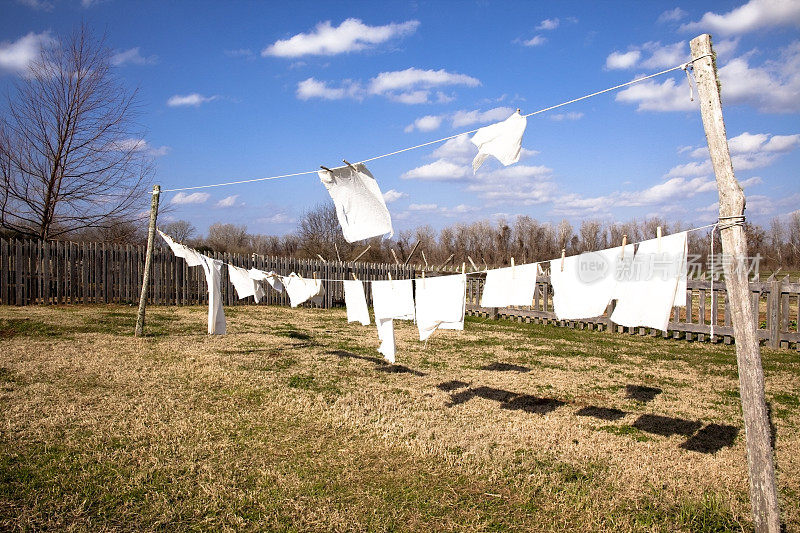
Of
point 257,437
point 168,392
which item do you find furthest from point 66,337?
point 257,437

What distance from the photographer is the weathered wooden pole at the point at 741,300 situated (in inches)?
110

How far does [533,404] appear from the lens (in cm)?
550

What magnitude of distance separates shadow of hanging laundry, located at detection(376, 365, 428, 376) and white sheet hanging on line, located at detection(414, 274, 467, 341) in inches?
61.4

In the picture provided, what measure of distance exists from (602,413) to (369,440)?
261 centimetres

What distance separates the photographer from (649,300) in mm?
3615

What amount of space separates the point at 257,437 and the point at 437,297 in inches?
91.8

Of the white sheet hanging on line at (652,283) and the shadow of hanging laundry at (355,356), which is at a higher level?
the white sheet hanging on line at (652,283)

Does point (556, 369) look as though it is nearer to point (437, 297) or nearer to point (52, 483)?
point (437, 297)

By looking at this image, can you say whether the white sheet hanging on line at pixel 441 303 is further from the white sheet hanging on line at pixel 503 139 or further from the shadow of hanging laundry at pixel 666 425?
the shadow of hanging laundry at pixel 666 425

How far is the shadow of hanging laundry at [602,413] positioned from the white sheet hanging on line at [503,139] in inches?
114

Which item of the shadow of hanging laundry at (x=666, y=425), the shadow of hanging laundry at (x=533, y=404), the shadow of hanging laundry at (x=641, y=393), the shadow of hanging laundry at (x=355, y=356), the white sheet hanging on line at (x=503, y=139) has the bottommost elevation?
the shadow of hanging laundry at (x=666, y=425)

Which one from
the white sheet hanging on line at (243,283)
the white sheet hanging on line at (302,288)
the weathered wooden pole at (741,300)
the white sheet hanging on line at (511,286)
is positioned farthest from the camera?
the white sheet hanging on line at (243,283)

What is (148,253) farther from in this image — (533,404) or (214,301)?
(533,404)

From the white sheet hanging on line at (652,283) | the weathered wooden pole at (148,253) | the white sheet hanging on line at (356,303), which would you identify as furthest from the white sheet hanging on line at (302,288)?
the white sheet hanging on line at (652,283)
